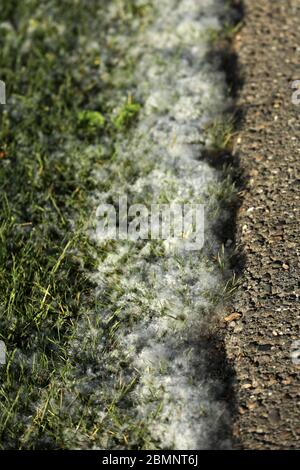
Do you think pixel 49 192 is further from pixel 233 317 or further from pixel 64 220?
pixel 233 317

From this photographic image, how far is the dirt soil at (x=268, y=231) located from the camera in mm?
2738

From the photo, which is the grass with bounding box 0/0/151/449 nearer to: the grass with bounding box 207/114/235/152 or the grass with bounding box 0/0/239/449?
the grass with bounding box 0/0/239/449

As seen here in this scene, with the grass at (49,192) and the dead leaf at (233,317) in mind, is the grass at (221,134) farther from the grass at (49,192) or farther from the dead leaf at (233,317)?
the dead leaf at (233,317)

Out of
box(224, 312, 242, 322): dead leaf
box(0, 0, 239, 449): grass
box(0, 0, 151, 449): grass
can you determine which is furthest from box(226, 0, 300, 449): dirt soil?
box(0, 0, 151, 449): grass

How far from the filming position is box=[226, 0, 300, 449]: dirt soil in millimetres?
2738

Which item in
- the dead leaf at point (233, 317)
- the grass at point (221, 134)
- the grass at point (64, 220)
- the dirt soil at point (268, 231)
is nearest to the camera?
the dirt soil at point (268, 231)

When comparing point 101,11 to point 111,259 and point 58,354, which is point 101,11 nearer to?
point 111,259

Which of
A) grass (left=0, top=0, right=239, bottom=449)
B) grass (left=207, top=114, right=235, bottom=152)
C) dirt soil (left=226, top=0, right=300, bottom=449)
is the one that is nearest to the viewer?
dirt soil (left=226, top=0, right=300, bottom=449)

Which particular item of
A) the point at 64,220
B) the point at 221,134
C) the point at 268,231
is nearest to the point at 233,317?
the point at 268,231

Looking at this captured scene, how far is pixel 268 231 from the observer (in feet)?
10.8

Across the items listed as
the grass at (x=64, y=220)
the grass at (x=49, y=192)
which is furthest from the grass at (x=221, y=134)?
the grass at (x=49, y=192)
